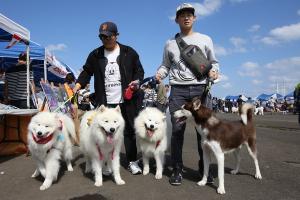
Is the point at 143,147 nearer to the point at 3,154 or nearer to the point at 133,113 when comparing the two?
the point at 133,113

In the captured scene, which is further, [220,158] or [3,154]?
[3,154]

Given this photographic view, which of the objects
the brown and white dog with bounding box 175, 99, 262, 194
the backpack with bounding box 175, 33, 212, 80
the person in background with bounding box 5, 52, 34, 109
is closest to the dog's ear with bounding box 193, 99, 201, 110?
the brown and white dog with bounding box 175, 99, 262, 194

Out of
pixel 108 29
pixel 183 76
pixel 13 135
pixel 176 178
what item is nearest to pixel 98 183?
pixel 176 178

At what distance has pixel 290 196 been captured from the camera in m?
4.13

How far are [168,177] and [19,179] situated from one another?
2.33m

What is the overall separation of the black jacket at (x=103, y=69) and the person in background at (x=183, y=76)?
76 cm

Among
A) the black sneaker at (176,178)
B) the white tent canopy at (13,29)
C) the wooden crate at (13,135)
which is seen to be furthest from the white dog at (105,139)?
the white tent canopy at (13,29)

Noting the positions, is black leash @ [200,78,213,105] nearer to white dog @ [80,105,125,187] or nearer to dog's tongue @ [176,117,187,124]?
dog's tongue @ [176,117,187,124]

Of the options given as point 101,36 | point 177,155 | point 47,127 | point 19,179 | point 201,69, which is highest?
point 101,36

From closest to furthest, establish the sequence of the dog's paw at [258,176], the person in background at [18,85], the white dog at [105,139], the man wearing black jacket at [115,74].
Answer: the white dog at [105,139], the dog's paw at [258,176], the man wearing black jacket at [115,74], the person in background at [18,85]

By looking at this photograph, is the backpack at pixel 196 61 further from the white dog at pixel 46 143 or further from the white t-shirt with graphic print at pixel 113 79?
the white dog at pixel 46 143

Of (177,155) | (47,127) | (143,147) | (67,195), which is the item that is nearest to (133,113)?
(143,147)

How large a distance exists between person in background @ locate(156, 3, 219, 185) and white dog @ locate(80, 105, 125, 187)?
0.79 m

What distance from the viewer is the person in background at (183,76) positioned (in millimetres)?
4762
